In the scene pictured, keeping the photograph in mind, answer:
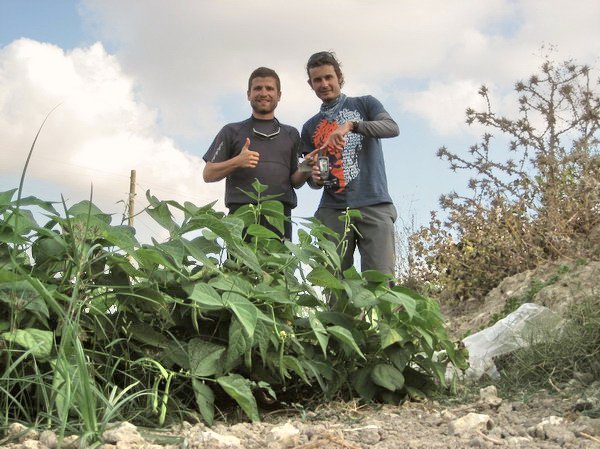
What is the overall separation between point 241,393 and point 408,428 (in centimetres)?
57

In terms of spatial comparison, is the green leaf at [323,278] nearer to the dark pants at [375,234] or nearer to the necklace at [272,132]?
the dark pants at [375,234]

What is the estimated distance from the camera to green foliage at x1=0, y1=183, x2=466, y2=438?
7.68ft

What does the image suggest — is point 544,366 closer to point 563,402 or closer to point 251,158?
point 563,402

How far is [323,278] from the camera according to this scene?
2867 mm

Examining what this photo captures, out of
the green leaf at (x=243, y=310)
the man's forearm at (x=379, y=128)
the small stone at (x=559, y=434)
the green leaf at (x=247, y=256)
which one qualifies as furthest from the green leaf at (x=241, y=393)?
the man's forearm at (x=379, y=128)

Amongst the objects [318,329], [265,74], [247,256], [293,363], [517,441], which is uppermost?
[265,74]

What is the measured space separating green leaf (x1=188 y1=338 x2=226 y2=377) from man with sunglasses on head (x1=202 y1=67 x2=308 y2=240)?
1641 millimetres

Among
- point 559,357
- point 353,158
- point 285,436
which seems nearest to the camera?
point 285,436

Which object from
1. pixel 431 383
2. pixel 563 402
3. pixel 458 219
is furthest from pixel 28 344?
pixel 458 219

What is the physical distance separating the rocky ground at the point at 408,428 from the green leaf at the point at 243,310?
0.33m

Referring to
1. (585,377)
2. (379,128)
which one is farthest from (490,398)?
(379,128)

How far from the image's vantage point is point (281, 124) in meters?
4.59

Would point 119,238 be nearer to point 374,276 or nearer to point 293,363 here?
point 293,363

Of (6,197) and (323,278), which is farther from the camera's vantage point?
(323,278)
